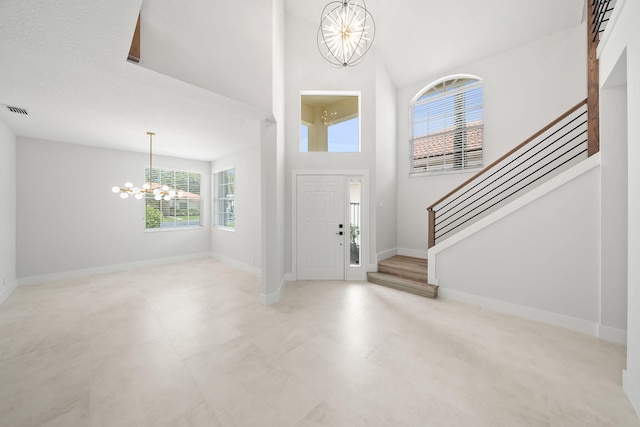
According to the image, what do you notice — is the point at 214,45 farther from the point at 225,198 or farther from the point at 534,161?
the point at 534,161

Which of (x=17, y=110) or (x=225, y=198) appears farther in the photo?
(x=225, y=198)

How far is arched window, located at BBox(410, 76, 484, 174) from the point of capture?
4473 mm

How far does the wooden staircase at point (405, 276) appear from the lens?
3.71m

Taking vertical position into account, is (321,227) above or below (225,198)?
below

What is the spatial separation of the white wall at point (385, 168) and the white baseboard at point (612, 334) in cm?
294

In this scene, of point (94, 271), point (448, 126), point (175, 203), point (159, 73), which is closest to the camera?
point (159, 73)

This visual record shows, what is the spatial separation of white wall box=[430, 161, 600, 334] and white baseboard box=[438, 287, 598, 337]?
1 centimetres

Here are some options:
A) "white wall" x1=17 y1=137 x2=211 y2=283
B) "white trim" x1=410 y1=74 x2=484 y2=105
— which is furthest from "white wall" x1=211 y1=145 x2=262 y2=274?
"white trim" x1=410 y1=74 x2=484 y2=105

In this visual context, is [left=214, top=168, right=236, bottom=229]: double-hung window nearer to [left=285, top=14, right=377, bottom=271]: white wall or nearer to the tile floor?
[left=285, top=14, right=377, bottom=271]: white wall

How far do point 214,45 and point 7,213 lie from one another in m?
4.74

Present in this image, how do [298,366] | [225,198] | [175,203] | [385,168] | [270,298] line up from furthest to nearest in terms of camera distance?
[225,198] → [175,203] → [385,168] → [270,298] → [298,366]

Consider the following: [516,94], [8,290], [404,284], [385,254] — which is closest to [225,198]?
[8,290]

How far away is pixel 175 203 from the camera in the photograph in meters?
6.35

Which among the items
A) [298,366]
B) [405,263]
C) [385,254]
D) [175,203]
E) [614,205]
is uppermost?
[175,203]
